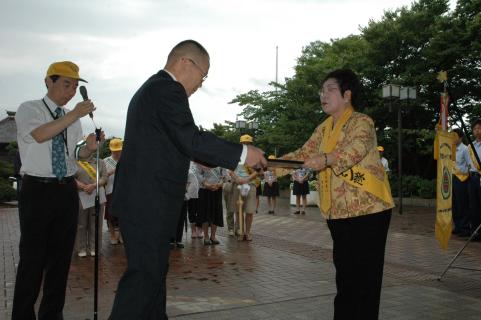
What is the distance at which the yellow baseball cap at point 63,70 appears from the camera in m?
3.98

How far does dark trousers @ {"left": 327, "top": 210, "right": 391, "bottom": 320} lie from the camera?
11.3 ft

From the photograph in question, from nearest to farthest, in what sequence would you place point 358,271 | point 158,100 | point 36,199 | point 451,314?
point 158,100
point 358,271
point 36,199
point 451,314

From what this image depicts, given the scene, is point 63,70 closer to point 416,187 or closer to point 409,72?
point 416,187

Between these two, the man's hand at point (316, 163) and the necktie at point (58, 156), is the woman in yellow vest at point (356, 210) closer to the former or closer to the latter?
the man's hand at point (316, 163)

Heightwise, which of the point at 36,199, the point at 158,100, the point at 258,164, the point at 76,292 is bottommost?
the point at 76,292

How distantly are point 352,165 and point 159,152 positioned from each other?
1.39 metres

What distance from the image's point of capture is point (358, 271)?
3.46 metres

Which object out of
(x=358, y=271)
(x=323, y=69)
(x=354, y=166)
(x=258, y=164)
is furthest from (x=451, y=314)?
(x=323, y=69)

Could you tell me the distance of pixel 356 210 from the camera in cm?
340

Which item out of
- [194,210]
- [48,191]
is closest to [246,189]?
[194,210]

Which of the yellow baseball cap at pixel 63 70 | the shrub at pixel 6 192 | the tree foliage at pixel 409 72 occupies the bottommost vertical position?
the shrub at pixel 6 192

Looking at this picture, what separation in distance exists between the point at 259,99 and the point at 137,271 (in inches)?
1257

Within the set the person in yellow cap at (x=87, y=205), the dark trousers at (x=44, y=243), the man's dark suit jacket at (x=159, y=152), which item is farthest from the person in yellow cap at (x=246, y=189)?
the man's dark suit jacket at (x=159, y=152)

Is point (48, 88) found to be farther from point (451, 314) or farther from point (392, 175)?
point (392, 175)
